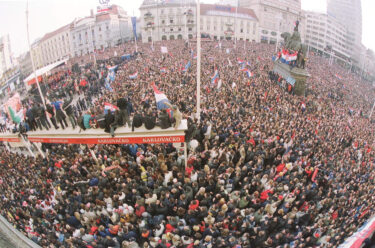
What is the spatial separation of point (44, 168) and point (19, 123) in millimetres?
3781

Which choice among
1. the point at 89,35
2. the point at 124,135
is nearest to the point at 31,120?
the point at 124,135

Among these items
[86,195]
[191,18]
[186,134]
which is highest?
[191,18]

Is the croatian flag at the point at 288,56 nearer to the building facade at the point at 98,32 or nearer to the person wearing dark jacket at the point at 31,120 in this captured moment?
the person wearing dark jacket at the point at 31,120

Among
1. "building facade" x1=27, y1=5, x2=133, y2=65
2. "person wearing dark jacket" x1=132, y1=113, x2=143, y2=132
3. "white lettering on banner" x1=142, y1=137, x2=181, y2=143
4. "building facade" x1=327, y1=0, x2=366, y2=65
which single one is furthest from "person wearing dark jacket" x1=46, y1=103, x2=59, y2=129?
"building facade" x1=327, y1=0, x2=366, y2=65

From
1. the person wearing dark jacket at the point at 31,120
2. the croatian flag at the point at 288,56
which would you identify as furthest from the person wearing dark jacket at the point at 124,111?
the croatian flag at the point at 288,56

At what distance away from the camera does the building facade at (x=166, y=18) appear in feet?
244

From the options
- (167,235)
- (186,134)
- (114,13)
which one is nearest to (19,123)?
(186,134)

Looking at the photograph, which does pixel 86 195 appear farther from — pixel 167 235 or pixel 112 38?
pixel 112 38

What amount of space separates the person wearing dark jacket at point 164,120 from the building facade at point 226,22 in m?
74.5

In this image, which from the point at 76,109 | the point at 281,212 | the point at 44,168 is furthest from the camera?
the point at 76,109

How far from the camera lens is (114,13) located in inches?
3172

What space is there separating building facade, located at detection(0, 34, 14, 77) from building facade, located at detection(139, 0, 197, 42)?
45534mm

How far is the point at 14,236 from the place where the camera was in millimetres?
10391

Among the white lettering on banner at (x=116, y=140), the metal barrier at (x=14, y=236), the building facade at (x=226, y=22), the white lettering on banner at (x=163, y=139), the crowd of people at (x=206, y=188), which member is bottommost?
the metal barrier at (x=14, y=236)
